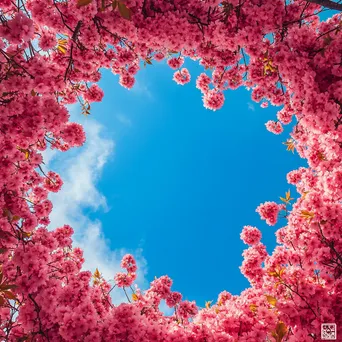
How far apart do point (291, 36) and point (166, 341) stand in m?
5.39

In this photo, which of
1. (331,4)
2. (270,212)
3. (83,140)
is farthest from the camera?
(270,212)

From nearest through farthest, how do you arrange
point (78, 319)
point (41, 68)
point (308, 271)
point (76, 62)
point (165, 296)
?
point (78, 319) → point (41, 68) → point (308, 271) → point (76, 62) → point (165, 296)

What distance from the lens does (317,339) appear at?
473 centimetres

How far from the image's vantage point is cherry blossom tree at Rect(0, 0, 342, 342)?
489cm

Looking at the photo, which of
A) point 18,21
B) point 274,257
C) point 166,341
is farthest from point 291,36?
point 166,341

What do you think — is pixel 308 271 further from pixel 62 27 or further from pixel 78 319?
pixel 62 27

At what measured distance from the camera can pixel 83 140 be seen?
687 centimetres

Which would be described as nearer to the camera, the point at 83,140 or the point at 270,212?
the point at 83,140

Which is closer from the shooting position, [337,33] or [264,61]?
[337,33]

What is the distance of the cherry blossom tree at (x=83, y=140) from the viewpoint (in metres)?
4.89

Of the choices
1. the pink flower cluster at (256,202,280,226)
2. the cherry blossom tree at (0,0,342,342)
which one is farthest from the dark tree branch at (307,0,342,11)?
the pink flower cluster at (256,202,280,226)

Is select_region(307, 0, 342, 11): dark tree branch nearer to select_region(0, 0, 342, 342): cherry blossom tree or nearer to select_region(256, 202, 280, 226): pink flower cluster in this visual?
select_region(0, 0, 342, 342): cherry blossom tree

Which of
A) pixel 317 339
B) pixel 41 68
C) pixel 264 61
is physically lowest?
pixel 317 339

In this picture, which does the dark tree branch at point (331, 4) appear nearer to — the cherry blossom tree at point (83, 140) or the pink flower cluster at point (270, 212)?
the cherry blossom tree at point (83, 140)
